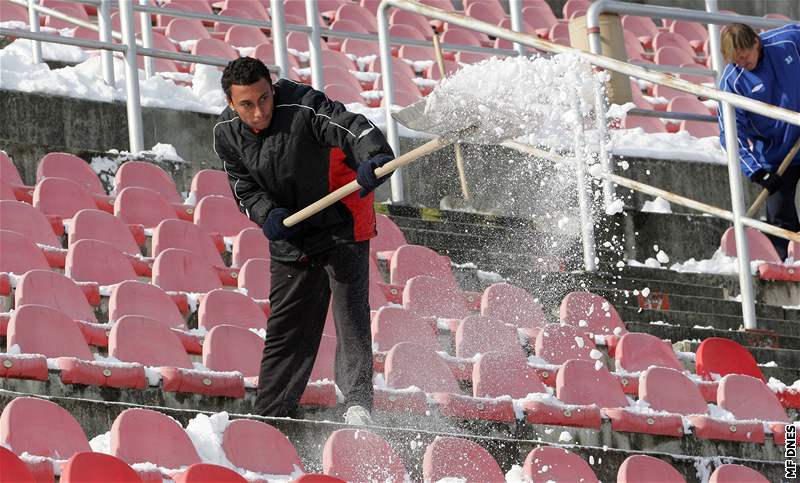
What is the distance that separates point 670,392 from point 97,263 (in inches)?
79.4

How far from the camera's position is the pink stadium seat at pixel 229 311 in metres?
5.82

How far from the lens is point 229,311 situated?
232 inches

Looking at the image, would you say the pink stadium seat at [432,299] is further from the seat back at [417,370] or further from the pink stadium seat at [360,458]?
the pink stadium seat at [360,458]

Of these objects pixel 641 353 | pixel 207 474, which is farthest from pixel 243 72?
pixel 641 353

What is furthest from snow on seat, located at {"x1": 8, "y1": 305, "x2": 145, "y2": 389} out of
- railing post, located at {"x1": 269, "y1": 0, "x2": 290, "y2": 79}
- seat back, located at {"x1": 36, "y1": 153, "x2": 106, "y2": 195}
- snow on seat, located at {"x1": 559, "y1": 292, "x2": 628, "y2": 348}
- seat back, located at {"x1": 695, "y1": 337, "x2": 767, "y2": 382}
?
railing post, located at {"x1": 269, "y1": 0, "x2": 290, "y2": 79}

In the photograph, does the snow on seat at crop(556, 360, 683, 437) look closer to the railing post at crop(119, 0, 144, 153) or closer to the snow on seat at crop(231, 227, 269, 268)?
the snow on seat at crop(231, 227, 269, 268)

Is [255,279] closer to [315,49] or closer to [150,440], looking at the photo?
[150,440]

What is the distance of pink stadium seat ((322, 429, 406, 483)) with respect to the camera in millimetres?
4703

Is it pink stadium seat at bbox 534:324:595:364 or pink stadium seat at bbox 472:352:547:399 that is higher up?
pink stadium seat at bbox 534:324:595:364

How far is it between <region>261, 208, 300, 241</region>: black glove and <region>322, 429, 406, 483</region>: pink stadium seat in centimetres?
81

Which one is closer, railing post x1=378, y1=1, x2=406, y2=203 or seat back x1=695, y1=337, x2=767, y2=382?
seat back x1=695, y1=337, x2=767, y2=382

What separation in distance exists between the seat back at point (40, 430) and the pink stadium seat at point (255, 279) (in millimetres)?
1965

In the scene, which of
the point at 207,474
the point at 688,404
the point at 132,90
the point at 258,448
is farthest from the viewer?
the point at 132,90

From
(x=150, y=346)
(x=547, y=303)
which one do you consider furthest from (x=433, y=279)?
(x=150, y=346)
